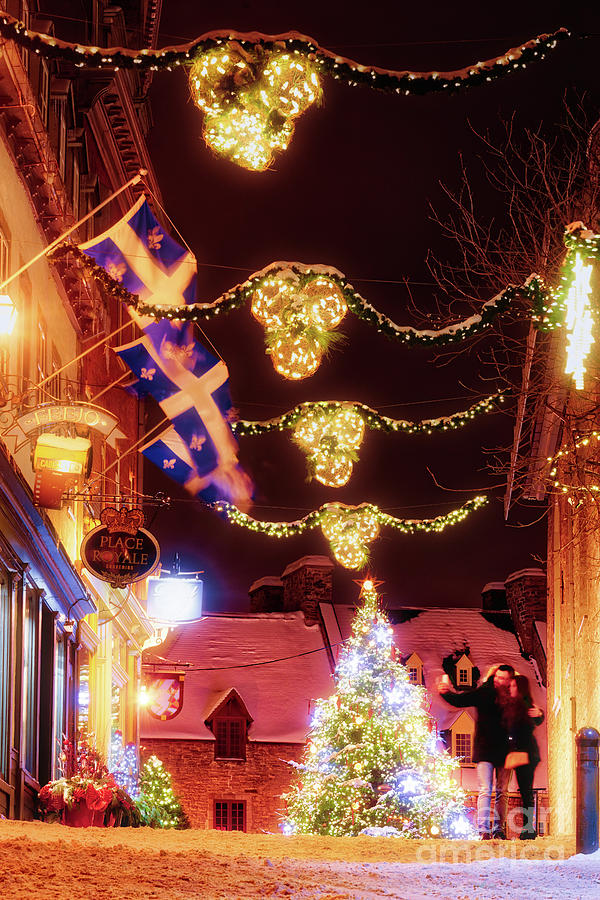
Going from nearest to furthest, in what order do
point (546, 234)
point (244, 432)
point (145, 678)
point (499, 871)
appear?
point (499, 871), point (546, 234), point (244, 432), point (145, 678)

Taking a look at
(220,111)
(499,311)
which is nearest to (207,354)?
(499,311)

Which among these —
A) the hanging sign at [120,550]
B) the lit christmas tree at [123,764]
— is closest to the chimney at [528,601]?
the lit christmas tree at [123,764]

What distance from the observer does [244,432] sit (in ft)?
57.2

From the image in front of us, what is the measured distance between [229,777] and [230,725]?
1.59m

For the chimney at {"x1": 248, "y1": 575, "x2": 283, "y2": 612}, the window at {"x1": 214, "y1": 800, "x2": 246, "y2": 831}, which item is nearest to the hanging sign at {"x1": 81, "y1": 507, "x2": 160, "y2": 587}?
the window at {"x1": 214, "y1": 800, "x2": 246, "y2": 831}

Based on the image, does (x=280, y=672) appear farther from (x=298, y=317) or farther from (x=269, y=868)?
(x=269, y=868)

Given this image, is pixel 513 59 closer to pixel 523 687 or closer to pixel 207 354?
pixel 207 354

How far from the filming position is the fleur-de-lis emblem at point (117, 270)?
50.6 ft

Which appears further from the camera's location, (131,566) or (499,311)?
(131,566)

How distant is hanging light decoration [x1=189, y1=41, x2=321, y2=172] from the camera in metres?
10.6

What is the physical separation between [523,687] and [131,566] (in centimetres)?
2724

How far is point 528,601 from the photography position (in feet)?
151

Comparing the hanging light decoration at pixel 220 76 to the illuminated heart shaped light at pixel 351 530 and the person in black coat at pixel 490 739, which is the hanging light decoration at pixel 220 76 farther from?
the person in black coat at pixel 490 739

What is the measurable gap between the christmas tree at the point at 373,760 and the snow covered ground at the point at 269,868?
1603cm
